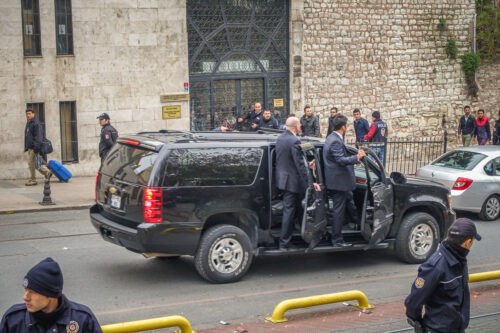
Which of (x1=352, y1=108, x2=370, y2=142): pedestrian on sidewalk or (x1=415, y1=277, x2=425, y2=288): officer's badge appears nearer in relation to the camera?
(x1=415, y1=277, x2=425, y2=288): officer's badge

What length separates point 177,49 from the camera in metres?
20.4

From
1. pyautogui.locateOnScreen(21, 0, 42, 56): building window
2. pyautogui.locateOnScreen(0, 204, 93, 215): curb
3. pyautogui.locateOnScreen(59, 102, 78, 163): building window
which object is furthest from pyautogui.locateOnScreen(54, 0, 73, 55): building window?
pyautogui.locateOnScreen(0, 204, 93, 215): curb

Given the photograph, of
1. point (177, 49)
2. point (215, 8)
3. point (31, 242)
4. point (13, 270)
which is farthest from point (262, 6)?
point (13, 270)

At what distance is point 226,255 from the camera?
942 cm

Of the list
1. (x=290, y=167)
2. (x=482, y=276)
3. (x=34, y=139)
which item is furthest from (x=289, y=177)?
(x=34, y=139)

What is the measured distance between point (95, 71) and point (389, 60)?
10029mm

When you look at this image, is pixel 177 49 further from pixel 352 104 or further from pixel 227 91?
pixel 352 104

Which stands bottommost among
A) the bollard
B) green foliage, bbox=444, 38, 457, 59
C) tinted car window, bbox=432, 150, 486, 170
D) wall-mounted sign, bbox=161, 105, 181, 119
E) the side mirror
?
the bollard

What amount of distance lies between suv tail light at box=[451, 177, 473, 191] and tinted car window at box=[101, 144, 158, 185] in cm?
732

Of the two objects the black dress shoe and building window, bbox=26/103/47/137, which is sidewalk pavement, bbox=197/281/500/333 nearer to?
the black dress shoe

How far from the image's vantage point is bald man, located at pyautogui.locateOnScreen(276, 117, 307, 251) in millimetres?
9672

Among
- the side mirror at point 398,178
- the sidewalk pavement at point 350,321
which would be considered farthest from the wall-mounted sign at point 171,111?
the sidewalk pavement at point 350,321

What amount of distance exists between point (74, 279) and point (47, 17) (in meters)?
10.7

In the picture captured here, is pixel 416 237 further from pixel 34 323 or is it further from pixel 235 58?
pixel 235 58
